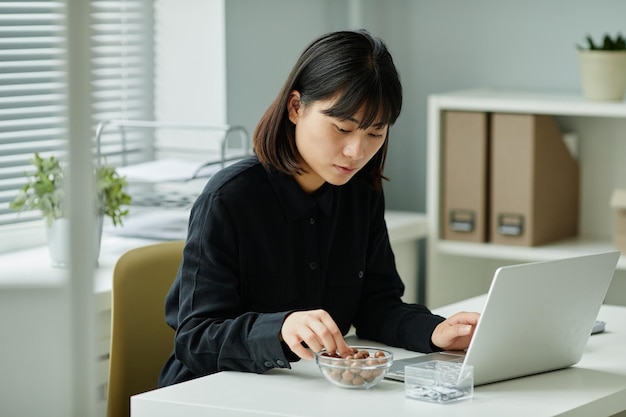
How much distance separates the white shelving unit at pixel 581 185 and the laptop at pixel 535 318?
1.39m

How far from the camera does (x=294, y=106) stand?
1.79 m

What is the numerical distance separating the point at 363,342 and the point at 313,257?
19 cm

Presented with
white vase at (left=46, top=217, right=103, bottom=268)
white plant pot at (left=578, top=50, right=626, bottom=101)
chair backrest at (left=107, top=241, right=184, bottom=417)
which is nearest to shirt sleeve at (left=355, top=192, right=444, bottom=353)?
chair backrest at (left=107, top=241, right=184, bottom=417)

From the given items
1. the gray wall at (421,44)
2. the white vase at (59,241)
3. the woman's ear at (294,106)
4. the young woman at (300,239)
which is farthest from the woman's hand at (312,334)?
the gray wall at (421,44)

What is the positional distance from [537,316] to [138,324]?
0.74m

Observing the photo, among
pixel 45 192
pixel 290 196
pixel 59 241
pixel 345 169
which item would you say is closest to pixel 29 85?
pixel 45 192

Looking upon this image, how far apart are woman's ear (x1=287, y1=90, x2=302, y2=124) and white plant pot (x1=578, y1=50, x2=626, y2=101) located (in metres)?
1.44

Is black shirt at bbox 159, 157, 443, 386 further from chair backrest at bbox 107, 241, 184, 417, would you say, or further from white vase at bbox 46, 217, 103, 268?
white vase at bbox 46, 217, 103, 268

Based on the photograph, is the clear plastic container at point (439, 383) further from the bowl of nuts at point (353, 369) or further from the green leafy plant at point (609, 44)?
the green leafy plant at point (609, 44)

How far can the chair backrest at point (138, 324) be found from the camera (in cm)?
193

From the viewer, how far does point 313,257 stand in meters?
1.86

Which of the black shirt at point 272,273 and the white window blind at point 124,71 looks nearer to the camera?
the black shirt at point 272,273

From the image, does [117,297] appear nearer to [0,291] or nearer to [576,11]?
[0,291]

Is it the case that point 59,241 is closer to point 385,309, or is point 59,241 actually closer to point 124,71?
point 124,71
